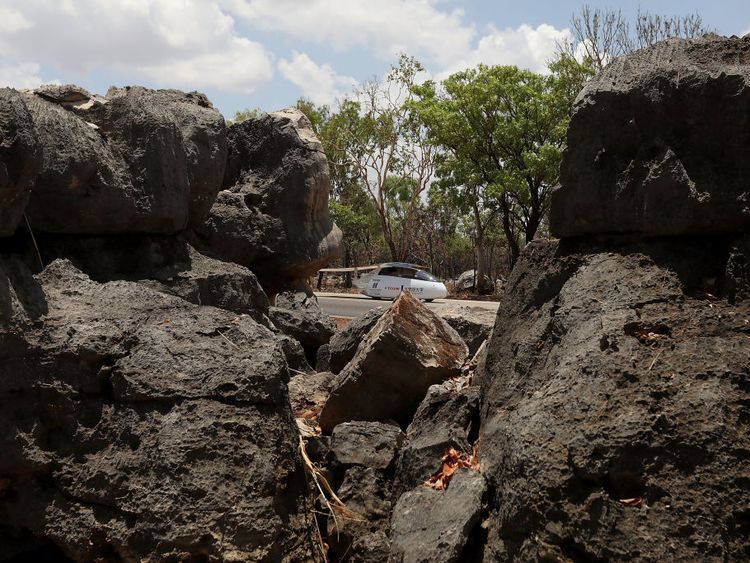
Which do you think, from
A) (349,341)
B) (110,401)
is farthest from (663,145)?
(349,341)

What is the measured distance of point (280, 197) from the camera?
8.89m

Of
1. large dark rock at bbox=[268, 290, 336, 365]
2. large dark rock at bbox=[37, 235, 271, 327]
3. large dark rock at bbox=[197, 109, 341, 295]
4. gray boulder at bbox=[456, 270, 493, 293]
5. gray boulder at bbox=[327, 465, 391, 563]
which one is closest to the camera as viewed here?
gray boulder at bbox=[327, 465, 391, 563]

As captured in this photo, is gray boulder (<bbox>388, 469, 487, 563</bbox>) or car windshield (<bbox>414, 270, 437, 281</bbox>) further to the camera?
car windshield (<bbox>414, 270, 437, 281</bbox>)

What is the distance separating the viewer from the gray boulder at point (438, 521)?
354cm

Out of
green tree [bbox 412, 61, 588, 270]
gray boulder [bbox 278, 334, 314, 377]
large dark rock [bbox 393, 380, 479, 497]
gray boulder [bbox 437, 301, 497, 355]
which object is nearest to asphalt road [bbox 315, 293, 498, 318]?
green tree [bbox 412, 61, 588, 270]

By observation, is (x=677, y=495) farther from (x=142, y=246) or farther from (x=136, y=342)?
(x=142, y=246)

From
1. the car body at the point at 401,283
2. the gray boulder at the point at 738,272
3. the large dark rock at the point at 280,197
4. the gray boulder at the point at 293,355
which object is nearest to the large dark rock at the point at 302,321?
the large dark rock at the point at 280,197

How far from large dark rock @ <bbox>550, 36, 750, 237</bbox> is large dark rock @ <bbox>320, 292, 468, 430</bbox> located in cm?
179

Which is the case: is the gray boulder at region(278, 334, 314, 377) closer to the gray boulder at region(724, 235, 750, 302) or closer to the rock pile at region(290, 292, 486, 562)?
the rock pile at region(290, 292, 486, 562)

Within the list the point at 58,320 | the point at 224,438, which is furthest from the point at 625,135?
the point at 58,320

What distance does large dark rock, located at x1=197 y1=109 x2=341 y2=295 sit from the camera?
861cm

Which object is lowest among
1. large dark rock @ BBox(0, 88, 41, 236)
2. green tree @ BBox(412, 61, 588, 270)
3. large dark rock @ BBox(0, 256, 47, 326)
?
large dark rock @ BBox(0, 256, 47, 326)

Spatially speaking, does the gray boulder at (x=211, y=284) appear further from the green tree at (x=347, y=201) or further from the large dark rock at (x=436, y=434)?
the green tree at (x=347, y=201)

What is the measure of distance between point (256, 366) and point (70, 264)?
123 cm
